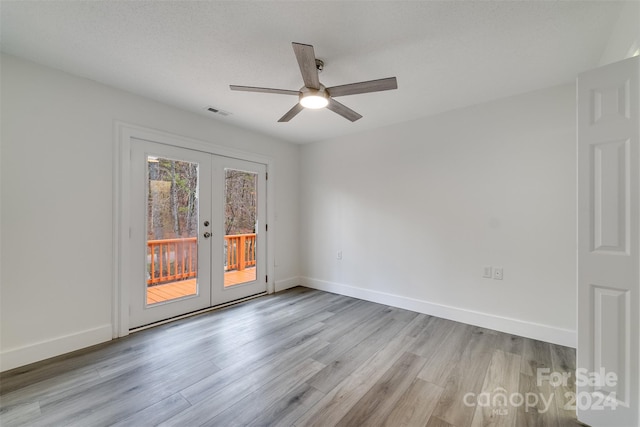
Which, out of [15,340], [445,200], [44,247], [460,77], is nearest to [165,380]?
[15,340]

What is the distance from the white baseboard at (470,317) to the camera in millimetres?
2502

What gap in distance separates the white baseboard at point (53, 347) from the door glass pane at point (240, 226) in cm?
138

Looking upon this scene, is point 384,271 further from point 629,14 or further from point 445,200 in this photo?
point 629,14

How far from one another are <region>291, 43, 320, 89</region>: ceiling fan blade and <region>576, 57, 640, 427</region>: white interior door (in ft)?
5.29

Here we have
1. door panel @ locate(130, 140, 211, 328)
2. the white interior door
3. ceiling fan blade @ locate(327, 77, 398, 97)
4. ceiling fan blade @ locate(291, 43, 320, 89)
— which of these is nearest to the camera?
the white interior door

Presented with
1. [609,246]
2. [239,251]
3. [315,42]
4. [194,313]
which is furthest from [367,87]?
[194,313]

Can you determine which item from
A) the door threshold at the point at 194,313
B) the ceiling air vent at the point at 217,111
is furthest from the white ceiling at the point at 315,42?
the door threshold at the point at 194,313

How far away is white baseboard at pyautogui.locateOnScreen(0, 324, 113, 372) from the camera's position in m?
2.04

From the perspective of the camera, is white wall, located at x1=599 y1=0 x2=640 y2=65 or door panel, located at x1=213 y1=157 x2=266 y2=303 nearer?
white wall, located at x1=599 y1=0 x2=640 y2=65

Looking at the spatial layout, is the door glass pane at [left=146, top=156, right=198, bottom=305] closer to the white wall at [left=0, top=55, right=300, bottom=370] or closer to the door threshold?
the door threshold

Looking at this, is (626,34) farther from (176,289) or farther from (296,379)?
(176,289)

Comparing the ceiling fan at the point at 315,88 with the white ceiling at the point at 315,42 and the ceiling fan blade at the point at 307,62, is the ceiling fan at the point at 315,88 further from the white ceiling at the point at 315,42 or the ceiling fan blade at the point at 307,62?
the white ceiling at the point at 315,42

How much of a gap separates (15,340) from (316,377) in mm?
2411

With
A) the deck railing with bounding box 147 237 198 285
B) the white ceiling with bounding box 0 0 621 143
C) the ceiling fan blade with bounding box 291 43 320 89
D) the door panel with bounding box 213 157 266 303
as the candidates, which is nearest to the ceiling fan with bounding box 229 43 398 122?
the ceiling fan blade with bounding box 291 43 320 89
